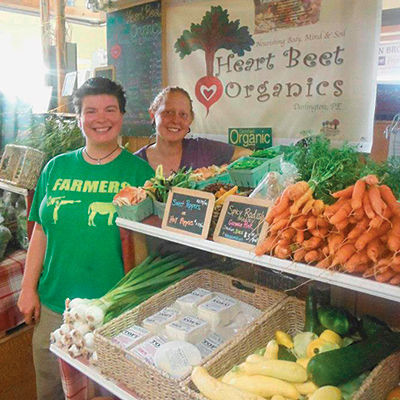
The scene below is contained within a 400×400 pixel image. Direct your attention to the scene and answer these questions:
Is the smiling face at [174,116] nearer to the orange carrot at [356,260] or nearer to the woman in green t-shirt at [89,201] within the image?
the woman in green t-shirt at [89,201]

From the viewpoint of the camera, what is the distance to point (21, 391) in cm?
305

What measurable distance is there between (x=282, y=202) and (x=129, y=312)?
888 mm

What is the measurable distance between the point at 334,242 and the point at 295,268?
16 cm

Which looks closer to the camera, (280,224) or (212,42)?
(280,224)

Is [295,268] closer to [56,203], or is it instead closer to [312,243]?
[312,243]

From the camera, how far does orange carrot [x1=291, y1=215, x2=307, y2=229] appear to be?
1.41m

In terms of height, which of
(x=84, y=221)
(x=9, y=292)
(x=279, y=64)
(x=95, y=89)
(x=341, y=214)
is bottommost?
(x=9, y=292)

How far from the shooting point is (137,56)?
10.6 ft

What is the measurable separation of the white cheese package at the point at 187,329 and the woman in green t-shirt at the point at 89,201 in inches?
21.3

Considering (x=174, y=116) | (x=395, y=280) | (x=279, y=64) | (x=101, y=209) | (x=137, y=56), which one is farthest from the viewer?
(x=137, y=56)

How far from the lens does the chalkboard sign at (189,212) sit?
5.51 ft

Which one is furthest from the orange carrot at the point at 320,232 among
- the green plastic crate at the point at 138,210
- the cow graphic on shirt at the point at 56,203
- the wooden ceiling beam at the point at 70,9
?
the wooden ceiling beam at the point at 70,9

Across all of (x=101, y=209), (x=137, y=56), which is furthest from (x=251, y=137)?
(x=137, y=56)

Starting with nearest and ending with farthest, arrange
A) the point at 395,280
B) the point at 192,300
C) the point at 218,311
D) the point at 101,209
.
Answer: the point at 395,280
the point at 218,311
the point at 192,300
the point at 101,209
